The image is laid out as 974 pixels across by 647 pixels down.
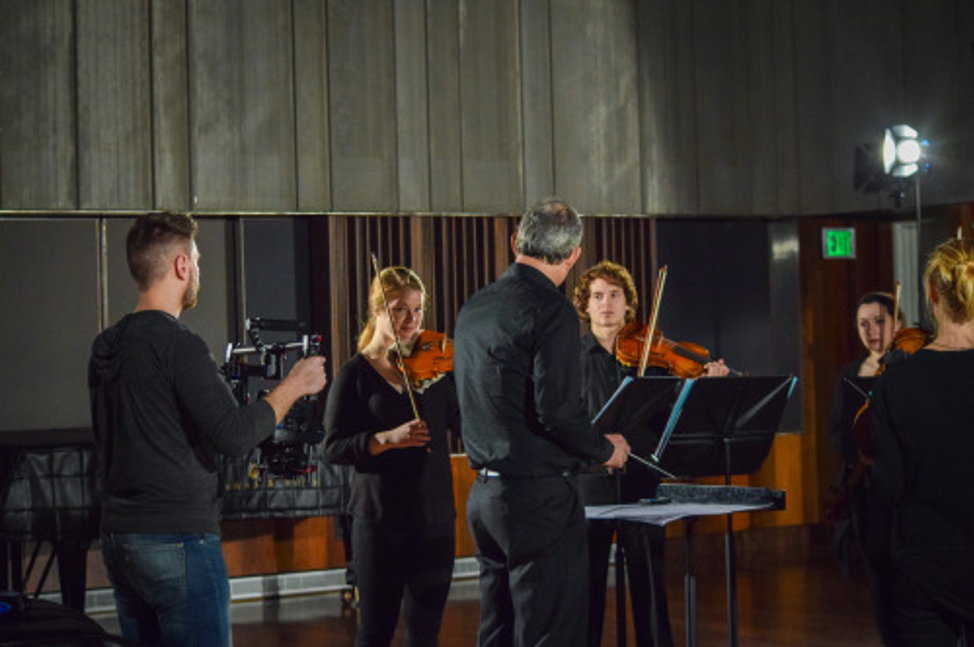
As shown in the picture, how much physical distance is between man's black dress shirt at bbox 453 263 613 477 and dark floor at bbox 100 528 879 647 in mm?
2645

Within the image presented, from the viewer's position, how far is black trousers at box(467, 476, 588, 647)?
374 centimetres

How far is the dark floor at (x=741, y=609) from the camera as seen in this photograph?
251 inches

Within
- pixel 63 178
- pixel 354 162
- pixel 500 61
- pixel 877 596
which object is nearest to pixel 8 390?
pixel 63 178

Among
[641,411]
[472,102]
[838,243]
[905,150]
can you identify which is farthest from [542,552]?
[838,243]

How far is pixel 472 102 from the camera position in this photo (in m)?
8.29

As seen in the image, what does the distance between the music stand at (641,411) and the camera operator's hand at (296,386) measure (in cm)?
112

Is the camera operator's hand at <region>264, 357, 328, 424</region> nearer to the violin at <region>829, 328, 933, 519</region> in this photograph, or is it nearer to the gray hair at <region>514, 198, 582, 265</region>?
the gray hair at <region>514, 198, 582, 265</region>

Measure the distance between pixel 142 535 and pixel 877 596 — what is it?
166 centimetres

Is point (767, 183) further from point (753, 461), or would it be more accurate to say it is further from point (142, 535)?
point (142, 535)

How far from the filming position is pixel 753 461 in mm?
4805

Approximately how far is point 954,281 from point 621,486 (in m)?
2.19

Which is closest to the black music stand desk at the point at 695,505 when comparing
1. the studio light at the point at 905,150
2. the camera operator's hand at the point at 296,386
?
the camera operator's hand at the point at 296,386

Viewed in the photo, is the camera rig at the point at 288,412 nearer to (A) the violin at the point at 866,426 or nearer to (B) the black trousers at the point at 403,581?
(B) the black trousers at the point at 403,581

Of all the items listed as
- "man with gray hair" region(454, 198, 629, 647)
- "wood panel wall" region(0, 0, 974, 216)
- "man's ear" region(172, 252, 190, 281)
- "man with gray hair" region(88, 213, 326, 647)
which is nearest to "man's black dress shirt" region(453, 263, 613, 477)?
"man with gray hair" region(454, 198, 629, 647)
